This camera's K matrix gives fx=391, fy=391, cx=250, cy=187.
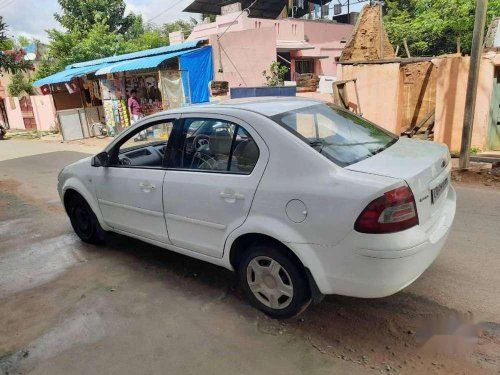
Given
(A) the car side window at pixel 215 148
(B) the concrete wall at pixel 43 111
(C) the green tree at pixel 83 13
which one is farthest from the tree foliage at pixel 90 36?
(A) the car side window at pixel 215 148

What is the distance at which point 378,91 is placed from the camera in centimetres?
1005

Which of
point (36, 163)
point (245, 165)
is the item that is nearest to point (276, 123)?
point (245, 165)

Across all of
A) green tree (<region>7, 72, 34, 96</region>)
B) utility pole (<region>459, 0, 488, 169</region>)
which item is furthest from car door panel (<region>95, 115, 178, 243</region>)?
green tree (<region>7, 72, 34, 96</region>)

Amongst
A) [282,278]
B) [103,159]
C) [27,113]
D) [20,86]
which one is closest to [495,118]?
[282,278]

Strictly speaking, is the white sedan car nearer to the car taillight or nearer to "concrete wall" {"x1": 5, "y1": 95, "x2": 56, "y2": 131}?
the car taillight

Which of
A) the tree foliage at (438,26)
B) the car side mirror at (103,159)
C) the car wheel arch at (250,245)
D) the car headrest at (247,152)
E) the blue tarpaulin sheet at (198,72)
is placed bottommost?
the car wheel arch at (250,245)

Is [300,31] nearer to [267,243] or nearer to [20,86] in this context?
[20,86]

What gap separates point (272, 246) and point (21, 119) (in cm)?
2849

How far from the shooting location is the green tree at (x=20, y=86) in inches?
1035

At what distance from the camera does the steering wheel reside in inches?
129

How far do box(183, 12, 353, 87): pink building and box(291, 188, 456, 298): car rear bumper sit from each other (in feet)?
37.0

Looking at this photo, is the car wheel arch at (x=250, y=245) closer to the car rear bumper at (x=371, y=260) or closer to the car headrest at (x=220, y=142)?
the car rear bumper at (x=371, y=260)

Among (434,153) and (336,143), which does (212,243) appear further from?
(434,153)

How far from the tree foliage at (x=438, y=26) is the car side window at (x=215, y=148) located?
16.2 m
